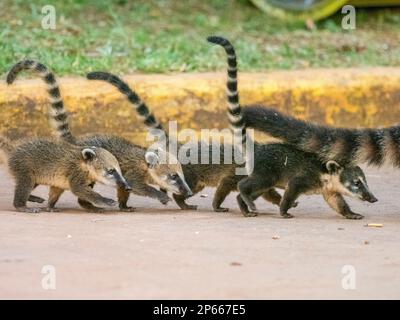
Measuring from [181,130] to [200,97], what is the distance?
0.37 metres

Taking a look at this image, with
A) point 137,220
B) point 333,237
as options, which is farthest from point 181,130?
point 333,237

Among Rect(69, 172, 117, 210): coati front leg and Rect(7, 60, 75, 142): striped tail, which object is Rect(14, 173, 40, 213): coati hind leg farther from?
Rect(7, 60, 75, 142): striped tail

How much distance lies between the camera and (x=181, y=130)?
414 inches

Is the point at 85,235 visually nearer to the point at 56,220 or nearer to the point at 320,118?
the point at 56,220

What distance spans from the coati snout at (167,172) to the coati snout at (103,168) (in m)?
0.33

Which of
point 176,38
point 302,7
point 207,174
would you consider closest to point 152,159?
point 207,174

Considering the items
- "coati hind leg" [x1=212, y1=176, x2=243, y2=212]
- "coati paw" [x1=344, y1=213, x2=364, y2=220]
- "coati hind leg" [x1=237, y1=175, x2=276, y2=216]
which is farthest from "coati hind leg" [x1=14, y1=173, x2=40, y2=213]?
"coati paw" [x1=344, y1=213, x2=364, y2=220]

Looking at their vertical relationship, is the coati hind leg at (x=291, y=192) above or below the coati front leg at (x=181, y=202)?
above

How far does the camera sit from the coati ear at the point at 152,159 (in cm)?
837

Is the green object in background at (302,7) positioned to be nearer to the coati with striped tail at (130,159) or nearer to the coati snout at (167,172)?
the coati with striped tail at (130,159)

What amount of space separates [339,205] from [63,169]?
196 cm

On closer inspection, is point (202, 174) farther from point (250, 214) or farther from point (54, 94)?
point (54, 94)

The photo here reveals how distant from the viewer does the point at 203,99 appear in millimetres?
10641

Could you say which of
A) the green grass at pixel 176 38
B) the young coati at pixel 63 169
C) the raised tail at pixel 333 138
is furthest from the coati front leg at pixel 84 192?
the green grass at pixel 176 38
